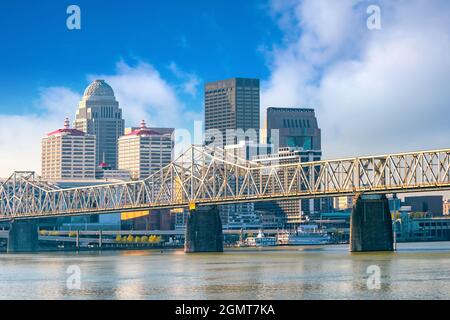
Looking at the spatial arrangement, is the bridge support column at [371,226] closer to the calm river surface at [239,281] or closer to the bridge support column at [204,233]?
the calm river surface at [239,281]

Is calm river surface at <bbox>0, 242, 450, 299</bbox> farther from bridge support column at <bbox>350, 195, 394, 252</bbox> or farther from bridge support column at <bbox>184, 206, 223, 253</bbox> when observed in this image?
bridge support column at <bbox>184, 206, 223, 253</bbox>

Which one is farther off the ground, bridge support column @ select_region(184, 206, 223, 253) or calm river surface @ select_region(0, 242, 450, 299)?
bridge support column @ select_region(184, 206, 223, 253)

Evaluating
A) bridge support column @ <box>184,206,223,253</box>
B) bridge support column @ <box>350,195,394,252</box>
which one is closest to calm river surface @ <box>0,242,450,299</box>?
bridge support column @ <box>350,195,394,252</box>

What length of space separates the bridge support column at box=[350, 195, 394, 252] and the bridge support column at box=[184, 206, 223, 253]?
103 feet

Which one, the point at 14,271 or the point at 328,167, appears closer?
the point at 14,271

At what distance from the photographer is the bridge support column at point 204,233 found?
635ft

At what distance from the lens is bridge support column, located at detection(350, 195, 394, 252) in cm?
16712

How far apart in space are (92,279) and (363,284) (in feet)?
90.0
